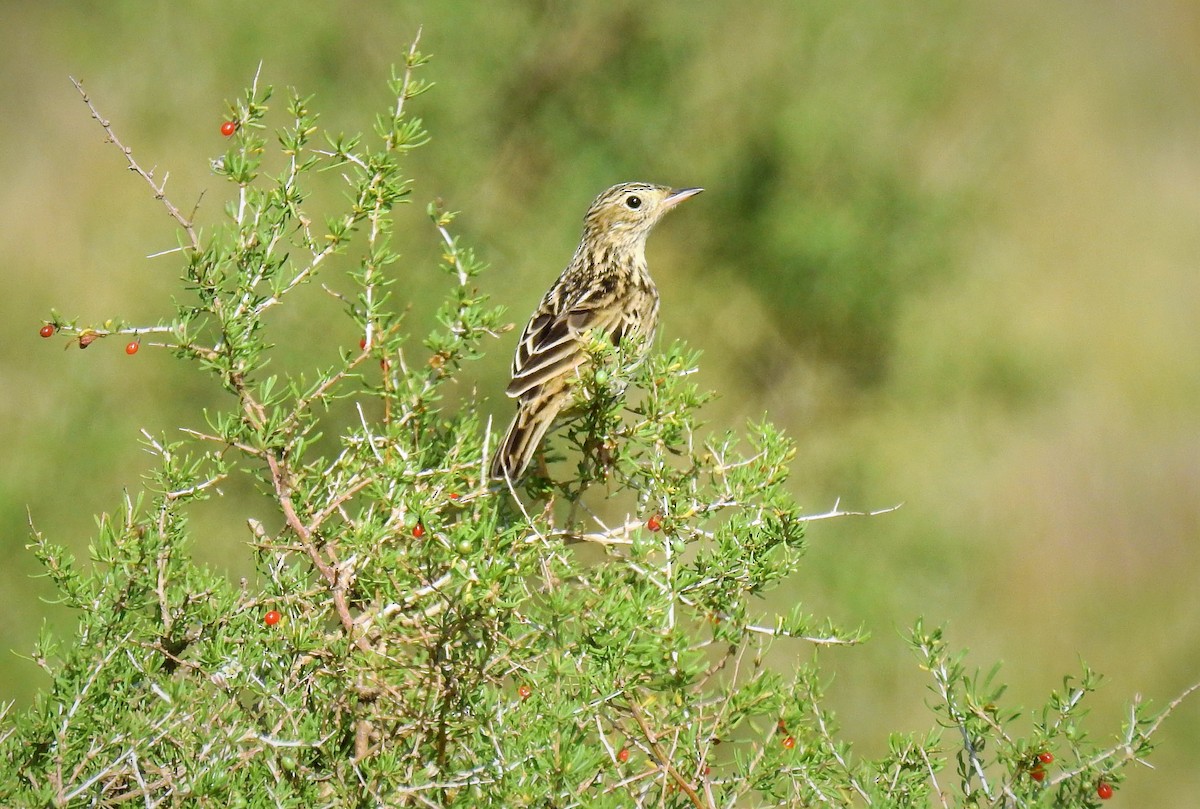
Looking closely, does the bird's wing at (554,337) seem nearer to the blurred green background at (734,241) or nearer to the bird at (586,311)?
the bird at (586,311)

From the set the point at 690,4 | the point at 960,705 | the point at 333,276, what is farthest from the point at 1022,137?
the point at 960,705

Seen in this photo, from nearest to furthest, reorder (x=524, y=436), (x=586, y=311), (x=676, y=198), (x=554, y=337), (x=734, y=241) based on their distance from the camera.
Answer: (x=524, y=436)
(x=554, y=337)
(x=586, y=311)
(x=676, y=198)
(x=734, y=241)

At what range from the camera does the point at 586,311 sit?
20.9 ft

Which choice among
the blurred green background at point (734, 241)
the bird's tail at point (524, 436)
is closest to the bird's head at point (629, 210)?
the blurred green background at point (734, 241)

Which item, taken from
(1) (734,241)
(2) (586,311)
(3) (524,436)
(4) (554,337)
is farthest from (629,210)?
(1) (734,241)

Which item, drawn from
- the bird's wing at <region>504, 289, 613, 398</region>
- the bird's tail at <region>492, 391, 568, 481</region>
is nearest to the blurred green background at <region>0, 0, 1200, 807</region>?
the bird's wing at <region>504, 289, 613, 398</region>

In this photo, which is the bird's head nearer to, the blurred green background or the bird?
the bird

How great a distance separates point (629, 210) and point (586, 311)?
1.48 meters

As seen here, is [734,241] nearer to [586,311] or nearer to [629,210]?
[629,210]

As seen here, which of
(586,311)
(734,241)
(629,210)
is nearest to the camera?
(586,311)

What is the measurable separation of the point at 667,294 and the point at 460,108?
241 cm

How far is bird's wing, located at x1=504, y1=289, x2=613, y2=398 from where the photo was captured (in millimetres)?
5344

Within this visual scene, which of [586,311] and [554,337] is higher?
[586,311]

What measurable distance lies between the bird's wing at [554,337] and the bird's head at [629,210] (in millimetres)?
1068
